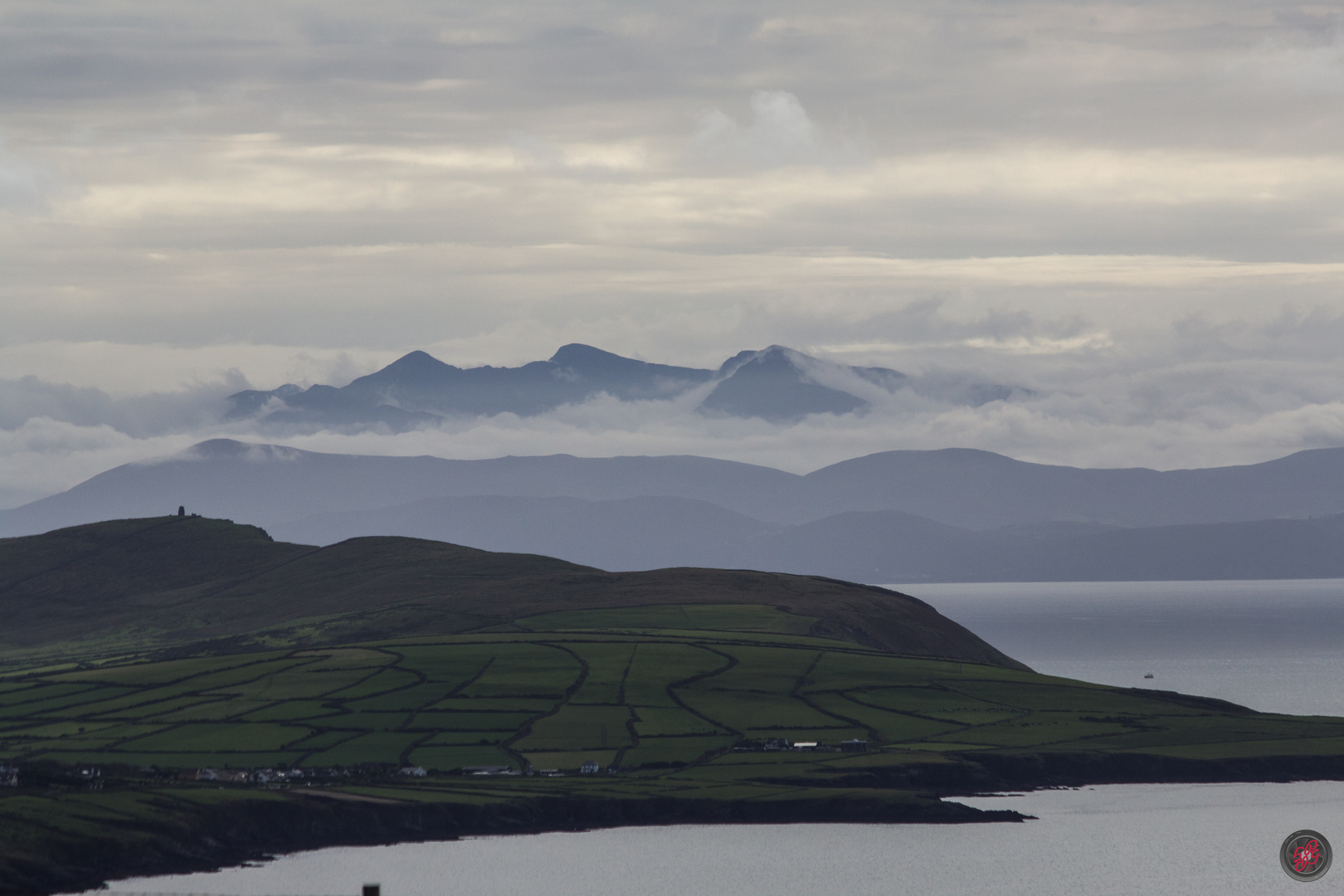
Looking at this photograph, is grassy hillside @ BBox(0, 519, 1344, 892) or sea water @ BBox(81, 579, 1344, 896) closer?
sea water @ BBox(81, 579, 1344, 896)

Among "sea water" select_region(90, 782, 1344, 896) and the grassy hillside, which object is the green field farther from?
"sea water" select_region(90, 782, 1344, 896)

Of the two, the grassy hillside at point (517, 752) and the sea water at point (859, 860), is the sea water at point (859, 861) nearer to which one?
the sea water at point (859, 860)

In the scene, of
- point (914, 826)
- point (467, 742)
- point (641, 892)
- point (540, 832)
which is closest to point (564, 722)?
point (467, 742)

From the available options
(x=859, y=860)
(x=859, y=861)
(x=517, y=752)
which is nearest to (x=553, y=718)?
(x=517, y=752)

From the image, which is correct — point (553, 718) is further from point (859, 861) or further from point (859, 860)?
point (859, 861)

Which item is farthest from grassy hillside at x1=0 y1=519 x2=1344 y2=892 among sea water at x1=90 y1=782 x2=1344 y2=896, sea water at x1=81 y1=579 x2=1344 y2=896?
sea water at x1=81 y1=579 x2=1344 y2=896

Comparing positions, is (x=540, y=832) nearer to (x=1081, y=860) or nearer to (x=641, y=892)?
(x=641, y=892)

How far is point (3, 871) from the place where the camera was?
105m

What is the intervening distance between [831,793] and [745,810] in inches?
370

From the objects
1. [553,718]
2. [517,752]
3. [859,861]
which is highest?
[553,718]

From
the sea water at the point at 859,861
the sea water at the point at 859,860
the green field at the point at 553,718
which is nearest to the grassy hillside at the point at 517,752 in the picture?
the green field at the point at 553,718

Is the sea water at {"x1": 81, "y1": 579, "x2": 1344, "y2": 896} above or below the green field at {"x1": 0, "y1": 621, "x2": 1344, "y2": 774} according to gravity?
below

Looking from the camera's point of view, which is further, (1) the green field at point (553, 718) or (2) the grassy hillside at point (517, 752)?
(1) the green field at point (553, 718)

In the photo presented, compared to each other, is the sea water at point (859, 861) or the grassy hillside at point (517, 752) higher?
the grassy hillside at point (517, 752)
